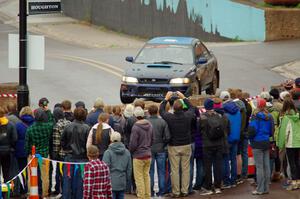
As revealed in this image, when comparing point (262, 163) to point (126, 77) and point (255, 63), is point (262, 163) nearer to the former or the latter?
point (126, 77)

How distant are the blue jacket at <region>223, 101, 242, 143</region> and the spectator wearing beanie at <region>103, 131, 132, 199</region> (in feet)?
11.1

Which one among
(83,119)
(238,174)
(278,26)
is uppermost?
(278,26)

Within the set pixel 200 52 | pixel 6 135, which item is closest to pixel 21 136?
pixel 6 135

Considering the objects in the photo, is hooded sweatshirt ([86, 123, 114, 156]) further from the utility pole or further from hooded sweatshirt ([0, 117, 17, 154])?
the utility pole

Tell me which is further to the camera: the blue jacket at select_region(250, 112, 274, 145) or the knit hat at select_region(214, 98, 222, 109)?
the knit hat at select_region(214, 98, 222, 109)

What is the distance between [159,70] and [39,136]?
329 inches

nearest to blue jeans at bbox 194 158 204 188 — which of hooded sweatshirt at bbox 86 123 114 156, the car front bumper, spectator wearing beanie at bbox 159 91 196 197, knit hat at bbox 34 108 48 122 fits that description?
spectator wearing beanie at bbox 159 91 196 197

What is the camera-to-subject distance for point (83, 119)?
16.5 metres

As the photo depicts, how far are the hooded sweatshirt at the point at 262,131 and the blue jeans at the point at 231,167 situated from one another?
82 centimetres

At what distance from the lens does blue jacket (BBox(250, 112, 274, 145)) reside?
17406 mm

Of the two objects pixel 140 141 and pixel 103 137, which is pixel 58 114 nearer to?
pixel 103 137

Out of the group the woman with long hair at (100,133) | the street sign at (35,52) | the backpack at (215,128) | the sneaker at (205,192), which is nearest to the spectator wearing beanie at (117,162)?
the woman with long hair at (100,133)

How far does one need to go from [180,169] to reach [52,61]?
19.4 meters

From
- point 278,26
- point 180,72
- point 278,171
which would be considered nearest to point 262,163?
point 278,171
